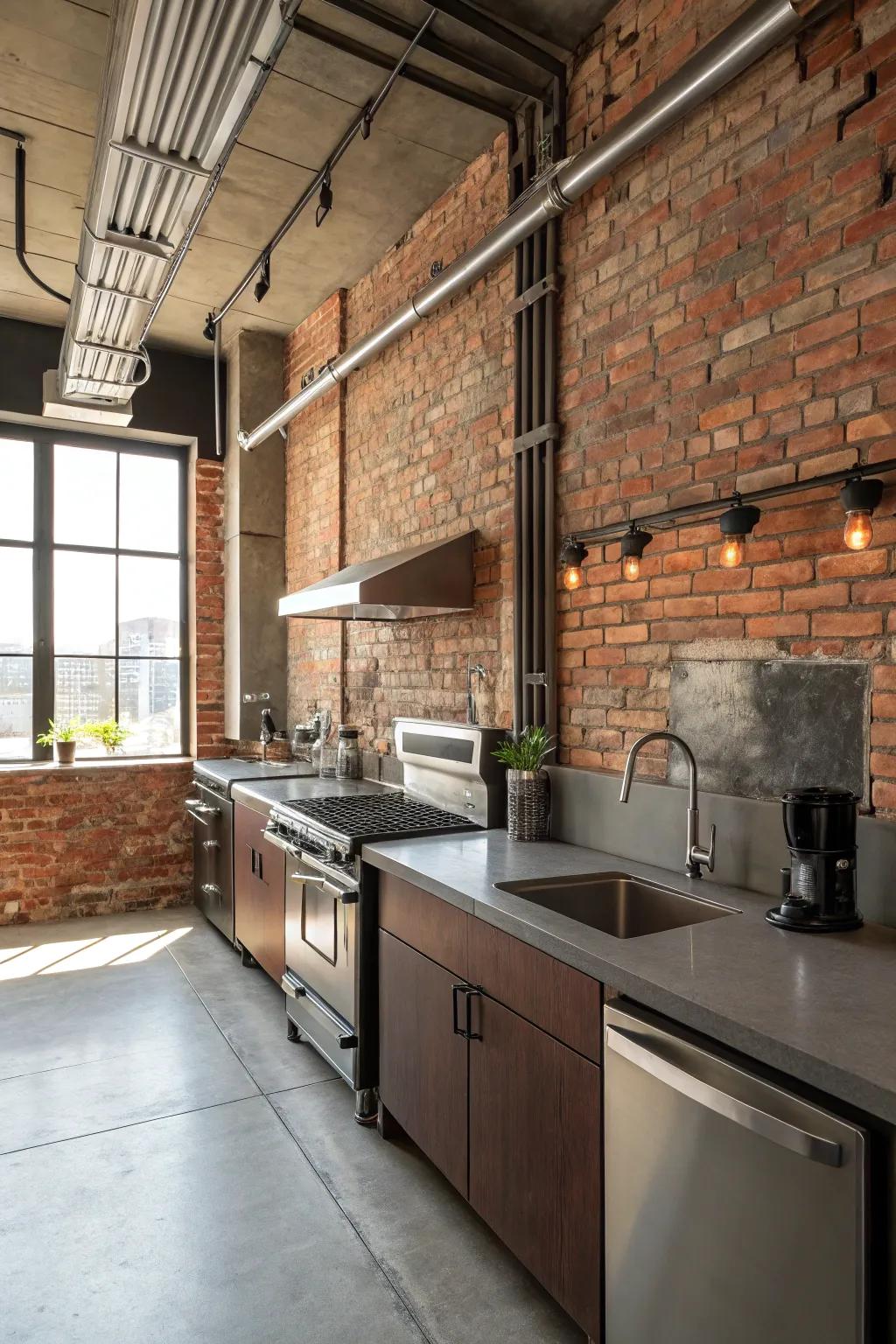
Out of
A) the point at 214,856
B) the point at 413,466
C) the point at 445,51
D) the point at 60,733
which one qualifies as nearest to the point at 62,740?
the point at 60,733

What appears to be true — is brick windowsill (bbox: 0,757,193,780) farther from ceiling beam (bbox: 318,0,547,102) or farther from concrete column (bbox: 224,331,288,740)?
ceiling beam (bbox: 318,0,547,102)

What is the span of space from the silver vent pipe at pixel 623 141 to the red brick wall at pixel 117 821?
2.52m

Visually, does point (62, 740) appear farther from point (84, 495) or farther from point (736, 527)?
point (736, 527)

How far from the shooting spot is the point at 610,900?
2.41 metres

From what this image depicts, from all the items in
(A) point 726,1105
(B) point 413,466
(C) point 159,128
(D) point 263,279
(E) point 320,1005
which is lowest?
(E) point 320,1005

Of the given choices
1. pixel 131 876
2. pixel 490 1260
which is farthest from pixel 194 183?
pixel 131 876

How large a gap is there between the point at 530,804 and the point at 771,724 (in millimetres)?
956

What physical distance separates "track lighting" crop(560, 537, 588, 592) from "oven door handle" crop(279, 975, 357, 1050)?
1.73m

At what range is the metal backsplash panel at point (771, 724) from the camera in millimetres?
1993

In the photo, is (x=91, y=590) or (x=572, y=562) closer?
(x=572, y=562)

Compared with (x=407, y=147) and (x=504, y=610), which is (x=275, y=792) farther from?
(x=407, y=147)

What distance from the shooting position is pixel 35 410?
5324mm

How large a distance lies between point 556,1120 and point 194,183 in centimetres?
308

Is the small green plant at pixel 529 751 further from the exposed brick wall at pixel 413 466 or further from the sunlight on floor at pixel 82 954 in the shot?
the sunlight on floor at pixel 82 954
